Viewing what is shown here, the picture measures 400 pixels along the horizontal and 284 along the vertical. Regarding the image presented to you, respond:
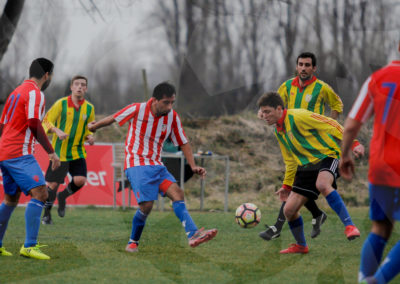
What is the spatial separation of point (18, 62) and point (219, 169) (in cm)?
798

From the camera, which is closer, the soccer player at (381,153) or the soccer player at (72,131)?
the soccer player at (381,153)

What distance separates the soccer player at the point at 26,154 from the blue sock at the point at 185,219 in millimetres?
1125

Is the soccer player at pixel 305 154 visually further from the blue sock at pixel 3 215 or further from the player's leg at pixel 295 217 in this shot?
the blue sock at pixel 3 215

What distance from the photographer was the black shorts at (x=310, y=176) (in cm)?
493

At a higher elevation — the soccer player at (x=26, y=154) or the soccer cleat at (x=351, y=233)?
the soccer player at (x=26, y=154)

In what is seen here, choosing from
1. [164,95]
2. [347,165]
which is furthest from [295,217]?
[347,165]

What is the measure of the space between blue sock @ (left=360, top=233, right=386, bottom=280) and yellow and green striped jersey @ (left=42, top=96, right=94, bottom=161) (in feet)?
17.4

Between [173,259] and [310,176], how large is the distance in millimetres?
1461

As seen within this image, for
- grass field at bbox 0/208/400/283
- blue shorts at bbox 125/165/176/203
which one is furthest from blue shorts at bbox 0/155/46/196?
blue shorts at bbox 125/165/176/203

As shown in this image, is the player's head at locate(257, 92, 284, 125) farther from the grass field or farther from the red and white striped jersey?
the grass field

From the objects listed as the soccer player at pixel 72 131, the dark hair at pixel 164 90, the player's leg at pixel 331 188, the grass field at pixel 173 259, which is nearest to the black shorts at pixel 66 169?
the soccer player at pixel 72 131

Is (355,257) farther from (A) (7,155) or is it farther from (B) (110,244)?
(A) (7,155)

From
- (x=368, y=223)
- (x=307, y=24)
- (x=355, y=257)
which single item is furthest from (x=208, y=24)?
(x=368, y=223)

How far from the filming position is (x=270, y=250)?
17.0ft
